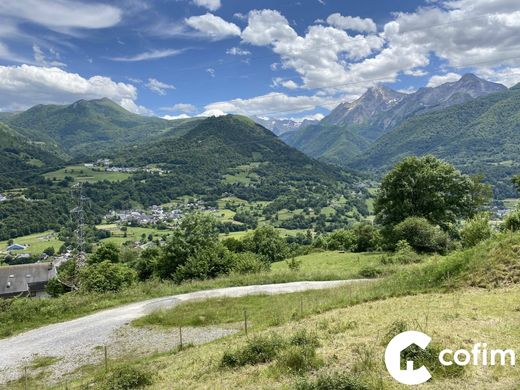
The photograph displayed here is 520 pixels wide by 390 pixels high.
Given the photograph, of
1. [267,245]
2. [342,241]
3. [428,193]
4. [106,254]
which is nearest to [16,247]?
[106,254]

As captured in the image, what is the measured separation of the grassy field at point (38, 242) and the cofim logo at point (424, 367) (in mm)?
136475

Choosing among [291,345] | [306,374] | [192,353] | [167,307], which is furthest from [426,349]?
[167,307]

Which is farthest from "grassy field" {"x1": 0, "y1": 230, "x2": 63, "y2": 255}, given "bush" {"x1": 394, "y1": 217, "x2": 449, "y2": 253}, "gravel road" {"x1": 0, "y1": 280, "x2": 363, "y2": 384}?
"bush" {"x1": 394, "y1": 217, "x2": 449, "y2": 253}

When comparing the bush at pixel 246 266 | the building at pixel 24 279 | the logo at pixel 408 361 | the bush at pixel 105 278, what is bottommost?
the building at pixel 24 279

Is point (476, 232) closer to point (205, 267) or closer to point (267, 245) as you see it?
point (205, 267)

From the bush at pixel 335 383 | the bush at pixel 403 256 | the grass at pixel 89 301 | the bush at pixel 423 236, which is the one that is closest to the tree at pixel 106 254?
the grass at pixel 89 301

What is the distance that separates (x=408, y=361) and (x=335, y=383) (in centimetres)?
231

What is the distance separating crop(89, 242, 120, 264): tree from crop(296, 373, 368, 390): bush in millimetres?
57429

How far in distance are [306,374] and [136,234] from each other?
501 feet

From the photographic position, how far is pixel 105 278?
140 ft

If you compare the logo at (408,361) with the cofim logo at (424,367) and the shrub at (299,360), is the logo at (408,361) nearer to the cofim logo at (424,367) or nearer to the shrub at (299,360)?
the cofim logo at (424,367)

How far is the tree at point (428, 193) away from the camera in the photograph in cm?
4456

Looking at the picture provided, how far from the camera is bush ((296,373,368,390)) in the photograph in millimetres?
8500

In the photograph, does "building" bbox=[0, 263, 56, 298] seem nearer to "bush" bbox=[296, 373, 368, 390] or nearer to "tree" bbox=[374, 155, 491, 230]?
"tree" bbox=[374, 155, 491, 230]
